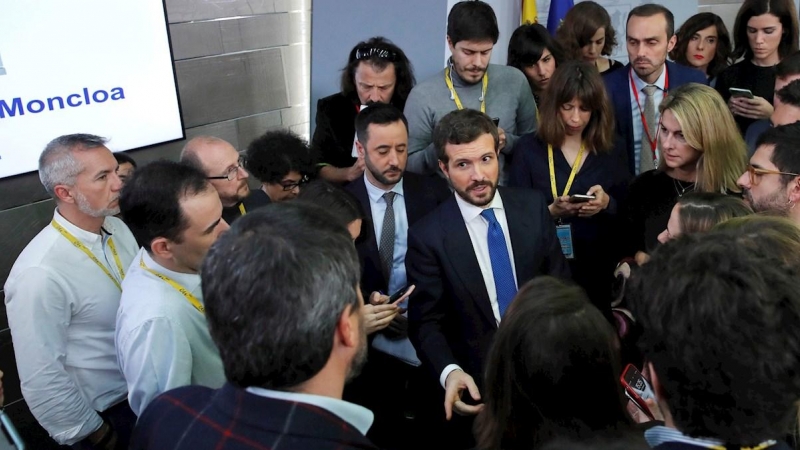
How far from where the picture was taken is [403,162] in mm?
2672

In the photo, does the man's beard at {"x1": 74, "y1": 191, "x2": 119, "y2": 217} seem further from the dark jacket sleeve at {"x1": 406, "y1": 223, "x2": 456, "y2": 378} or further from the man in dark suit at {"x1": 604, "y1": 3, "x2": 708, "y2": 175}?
the man in dark suit at {"x1": 604, "y1": 3, "x2": 708, "y2": 175}

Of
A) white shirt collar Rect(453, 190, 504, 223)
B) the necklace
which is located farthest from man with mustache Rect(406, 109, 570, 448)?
the necklace

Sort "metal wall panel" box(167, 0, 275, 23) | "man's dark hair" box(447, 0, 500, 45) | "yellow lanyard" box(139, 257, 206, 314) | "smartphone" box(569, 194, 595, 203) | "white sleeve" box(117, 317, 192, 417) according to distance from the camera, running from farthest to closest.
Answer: "metal wall panel" box(167, 0, 275, 23)
"man's dark hair" box(447, 0, 500, 45)
"smartphone" box(569, 194, 595, 203)
"yellow lanyard" box(139, 257, 206, 314)
"white sleeve" box(117, 317, 192, 417)

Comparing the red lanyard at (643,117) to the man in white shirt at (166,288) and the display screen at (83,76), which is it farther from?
the display screen at (83,76)

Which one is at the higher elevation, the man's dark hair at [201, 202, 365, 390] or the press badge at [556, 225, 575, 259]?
the man's dark hair at [201, 202, 365, 390]

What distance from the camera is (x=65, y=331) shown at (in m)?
1.98

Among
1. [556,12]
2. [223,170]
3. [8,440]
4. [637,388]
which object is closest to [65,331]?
[8,440]

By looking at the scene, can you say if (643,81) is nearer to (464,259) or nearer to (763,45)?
(763,45)

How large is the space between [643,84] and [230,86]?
232cm

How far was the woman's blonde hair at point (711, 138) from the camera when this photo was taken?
2430mm

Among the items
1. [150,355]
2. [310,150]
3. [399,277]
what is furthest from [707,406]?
[310,150]

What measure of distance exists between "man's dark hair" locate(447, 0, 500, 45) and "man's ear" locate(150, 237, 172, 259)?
1.93m

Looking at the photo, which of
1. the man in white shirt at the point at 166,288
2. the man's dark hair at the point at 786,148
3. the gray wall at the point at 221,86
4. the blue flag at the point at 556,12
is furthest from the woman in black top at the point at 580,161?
the blue flag at the point at 556,12

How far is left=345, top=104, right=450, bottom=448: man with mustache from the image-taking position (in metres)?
2.52
